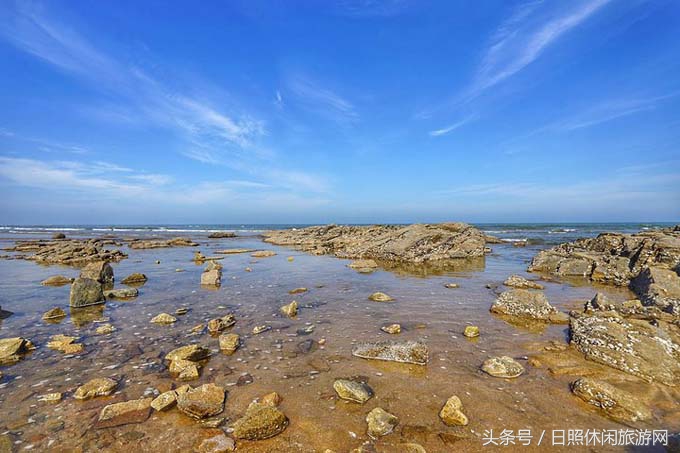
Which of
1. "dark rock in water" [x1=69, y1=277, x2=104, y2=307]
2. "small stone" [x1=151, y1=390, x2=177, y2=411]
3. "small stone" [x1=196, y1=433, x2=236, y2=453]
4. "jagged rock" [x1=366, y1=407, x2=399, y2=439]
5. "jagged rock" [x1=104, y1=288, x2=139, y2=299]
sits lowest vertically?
"small stone" [x1=196, y1=433, x2=236, y2=453]

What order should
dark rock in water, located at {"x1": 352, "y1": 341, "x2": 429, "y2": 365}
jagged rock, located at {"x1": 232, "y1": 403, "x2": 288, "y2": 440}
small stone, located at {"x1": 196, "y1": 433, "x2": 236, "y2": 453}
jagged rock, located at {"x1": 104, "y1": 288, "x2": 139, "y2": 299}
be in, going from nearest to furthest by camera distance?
small stone, located at {"x1": 196, "y1": 433, "x2": 236, "y2": 453} < jagged rock, located at {"x1": 232, "y1": 403, "x2": 288, "y2": 440} < dark rock in water, located at {"x1": 352, "y1": 341, "x2": 429, "y2": 365} < jagged rock, located at {"x1": 104, "y1": 288, "x2": 139, "y2": 299}

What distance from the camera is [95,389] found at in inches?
189

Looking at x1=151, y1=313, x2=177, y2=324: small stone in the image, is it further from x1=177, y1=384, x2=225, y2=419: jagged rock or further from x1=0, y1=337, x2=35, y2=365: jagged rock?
x1=177, y1=384, x2=225, y2=419: jagged rock

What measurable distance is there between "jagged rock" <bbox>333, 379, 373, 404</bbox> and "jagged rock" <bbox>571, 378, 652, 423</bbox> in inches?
127

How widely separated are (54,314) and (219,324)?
508cm

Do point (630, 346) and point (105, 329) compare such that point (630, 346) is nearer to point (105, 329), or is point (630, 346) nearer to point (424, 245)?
point (105, 329)

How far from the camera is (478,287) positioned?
1181cm

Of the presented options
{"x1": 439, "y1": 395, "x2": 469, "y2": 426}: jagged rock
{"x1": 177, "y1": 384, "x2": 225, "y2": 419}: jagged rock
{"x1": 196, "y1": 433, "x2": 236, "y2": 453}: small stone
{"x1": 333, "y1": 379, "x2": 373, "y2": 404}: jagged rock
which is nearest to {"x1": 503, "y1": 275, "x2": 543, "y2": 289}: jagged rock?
{"x1": 439, "y1": 395, "x2": 469, "y2": 426}: jagged rock

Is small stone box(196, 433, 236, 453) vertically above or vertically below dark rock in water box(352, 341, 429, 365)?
below

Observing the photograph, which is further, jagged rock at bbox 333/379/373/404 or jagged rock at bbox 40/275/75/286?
jagged rock at bbox 40/275/75/286

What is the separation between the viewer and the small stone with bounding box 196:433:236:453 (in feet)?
12.0

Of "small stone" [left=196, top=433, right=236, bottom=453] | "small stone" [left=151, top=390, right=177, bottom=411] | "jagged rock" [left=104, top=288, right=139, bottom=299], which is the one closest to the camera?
"small stone" [left=196, top=433, right=236, bottom=453]

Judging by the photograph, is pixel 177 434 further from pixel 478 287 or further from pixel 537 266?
pixel 537 266

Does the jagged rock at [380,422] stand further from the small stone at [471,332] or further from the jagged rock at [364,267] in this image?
the jagged rock at [364,267]
